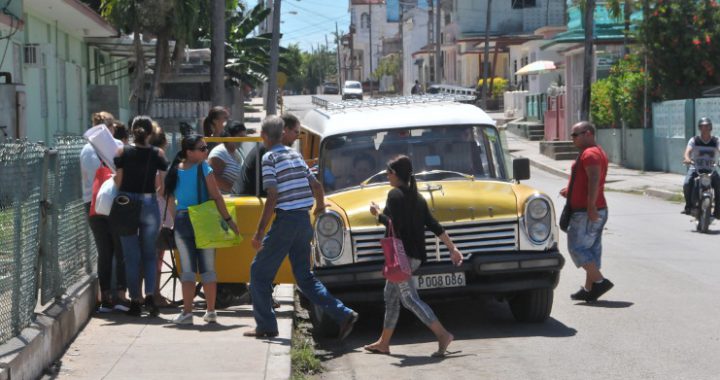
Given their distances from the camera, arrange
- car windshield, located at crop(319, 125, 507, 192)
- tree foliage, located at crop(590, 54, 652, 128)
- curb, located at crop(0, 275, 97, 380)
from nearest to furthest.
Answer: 1. curb, located at crop(0, 275, 97, 380)
2. car windshield, located at crop(319, 125, 507, 192)
3. tree foliage, located at crop(590, 54, 652, 128)

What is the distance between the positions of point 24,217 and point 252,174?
3.28 meters

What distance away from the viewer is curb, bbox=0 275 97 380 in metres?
6.98

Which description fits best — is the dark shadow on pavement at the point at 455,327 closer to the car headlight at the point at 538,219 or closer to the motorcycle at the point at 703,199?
the car headlight at the point at 538,219

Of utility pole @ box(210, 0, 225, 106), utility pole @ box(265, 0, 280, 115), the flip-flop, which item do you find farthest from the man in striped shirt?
utility pole @ box(265, 0, 280, 115)

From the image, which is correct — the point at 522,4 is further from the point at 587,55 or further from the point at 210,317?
the point at 210,317

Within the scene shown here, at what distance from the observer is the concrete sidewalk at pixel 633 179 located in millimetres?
25703

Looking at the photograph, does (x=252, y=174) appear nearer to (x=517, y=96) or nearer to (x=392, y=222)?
(x=392, y=222)

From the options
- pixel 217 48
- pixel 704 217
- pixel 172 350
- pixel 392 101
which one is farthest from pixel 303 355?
pixel 217 48

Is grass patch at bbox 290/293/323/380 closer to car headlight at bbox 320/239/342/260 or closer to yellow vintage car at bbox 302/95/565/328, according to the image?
yellow vintage car at bbox 302/95/565/328

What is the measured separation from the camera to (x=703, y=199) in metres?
17.6

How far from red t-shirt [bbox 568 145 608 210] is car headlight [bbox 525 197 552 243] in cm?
138

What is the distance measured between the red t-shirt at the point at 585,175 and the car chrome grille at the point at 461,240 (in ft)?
5.40

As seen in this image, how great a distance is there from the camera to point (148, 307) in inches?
413

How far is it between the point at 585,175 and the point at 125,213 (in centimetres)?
437
